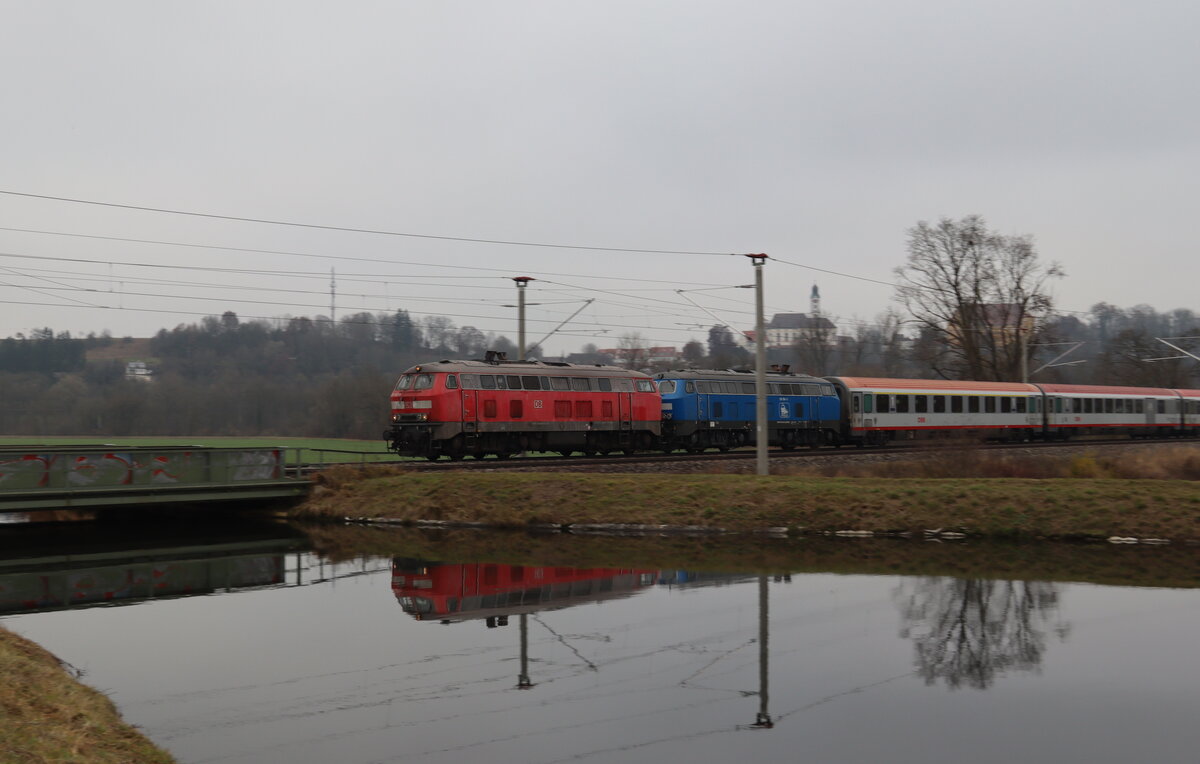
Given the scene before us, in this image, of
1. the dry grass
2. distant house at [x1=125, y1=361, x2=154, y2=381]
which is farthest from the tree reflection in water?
distant house at [x1=125, y1=361, x2=154, y2=381]

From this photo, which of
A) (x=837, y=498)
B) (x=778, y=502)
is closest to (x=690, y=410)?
(x=778, y=502)

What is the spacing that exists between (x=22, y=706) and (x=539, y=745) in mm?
5103

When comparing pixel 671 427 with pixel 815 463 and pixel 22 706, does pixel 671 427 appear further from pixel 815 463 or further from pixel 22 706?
pixel 22 706

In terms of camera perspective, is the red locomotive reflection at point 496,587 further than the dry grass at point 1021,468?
No

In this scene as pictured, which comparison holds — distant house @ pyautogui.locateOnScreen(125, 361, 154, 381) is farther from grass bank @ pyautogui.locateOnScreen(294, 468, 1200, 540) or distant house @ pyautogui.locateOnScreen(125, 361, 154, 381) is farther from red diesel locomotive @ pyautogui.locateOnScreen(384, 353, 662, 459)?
grass bank @ pyautogui.locateOnScreen(294, 468, 1200, 540)

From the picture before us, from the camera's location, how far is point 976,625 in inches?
653

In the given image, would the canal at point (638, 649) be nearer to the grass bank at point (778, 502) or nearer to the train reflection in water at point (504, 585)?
the train reflection in water at point (504, 585)

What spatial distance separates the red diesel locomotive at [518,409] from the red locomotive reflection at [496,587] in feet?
43.2

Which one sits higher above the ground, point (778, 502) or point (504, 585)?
point (778, 502)

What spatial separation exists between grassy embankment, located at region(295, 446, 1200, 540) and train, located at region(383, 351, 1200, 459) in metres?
4.08

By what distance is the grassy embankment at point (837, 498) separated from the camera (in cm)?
2664

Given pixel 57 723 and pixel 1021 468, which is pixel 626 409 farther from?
pixel 57 723

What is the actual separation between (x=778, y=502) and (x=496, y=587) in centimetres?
1101

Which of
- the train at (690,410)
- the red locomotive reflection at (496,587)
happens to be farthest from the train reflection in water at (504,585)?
the train at (690,410)
